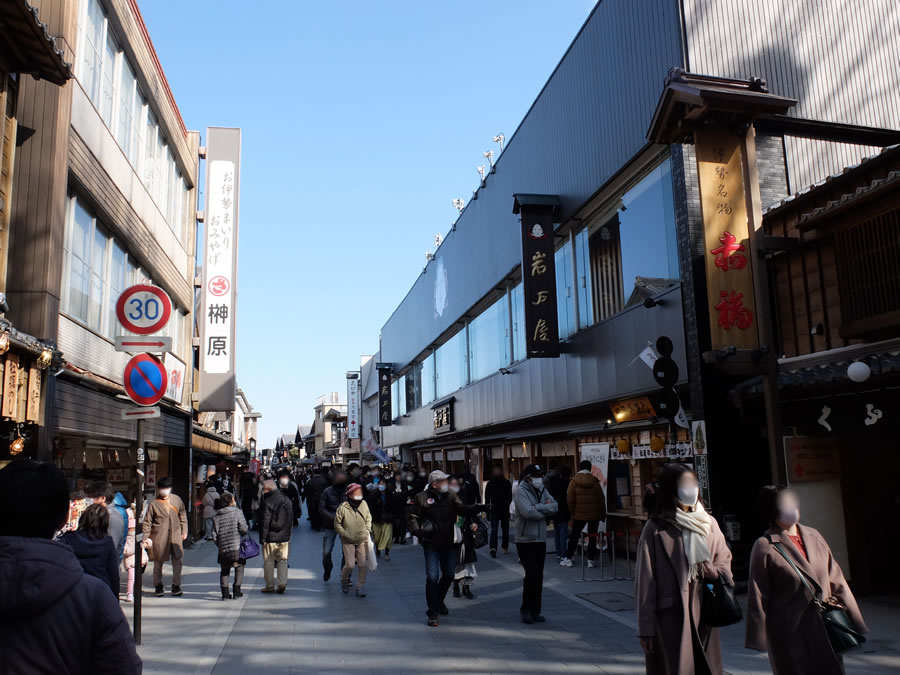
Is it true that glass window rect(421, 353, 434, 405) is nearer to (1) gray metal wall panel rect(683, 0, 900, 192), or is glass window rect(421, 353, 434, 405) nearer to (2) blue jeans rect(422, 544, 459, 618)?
(1) gray metal wall panel rect(683, 0, 900, 192)

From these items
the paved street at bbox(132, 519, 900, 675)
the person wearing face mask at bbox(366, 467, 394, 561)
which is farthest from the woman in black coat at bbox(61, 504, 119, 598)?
the person wearing face mask at bbox(366, 467, 394, 561)

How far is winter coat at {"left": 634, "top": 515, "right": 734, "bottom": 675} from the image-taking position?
481 centimetres

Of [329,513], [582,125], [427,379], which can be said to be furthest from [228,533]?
[427,379]

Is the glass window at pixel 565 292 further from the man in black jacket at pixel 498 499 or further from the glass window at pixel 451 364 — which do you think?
the glass window at pixel 451 364

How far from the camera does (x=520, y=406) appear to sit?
20.2 meters

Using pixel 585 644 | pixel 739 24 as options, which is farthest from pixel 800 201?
pixel 585 644

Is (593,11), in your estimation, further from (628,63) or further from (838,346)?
(838,346)

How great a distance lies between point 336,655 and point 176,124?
1529 centimetres

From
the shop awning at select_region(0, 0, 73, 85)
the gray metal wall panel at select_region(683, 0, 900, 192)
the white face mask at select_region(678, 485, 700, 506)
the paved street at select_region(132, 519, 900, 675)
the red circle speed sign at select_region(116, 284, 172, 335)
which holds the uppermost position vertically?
the gray metal wall panel at select_region(683, 0, 900, 192)

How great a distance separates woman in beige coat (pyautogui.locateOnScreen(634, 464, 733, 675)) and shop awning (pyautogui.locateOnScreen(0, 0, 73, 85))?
7.69m

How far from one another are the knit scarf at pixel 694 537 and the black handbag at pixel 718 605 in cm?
13

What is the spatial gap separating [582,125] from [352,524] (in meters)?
9.61

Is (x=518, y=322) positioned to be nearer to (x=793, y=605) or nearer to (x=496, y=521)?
(x=496, y=521)

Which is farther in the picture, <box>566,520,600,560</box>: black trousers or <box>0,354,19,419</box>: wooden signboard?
<box>566,520,600,560</box>: black trousers
